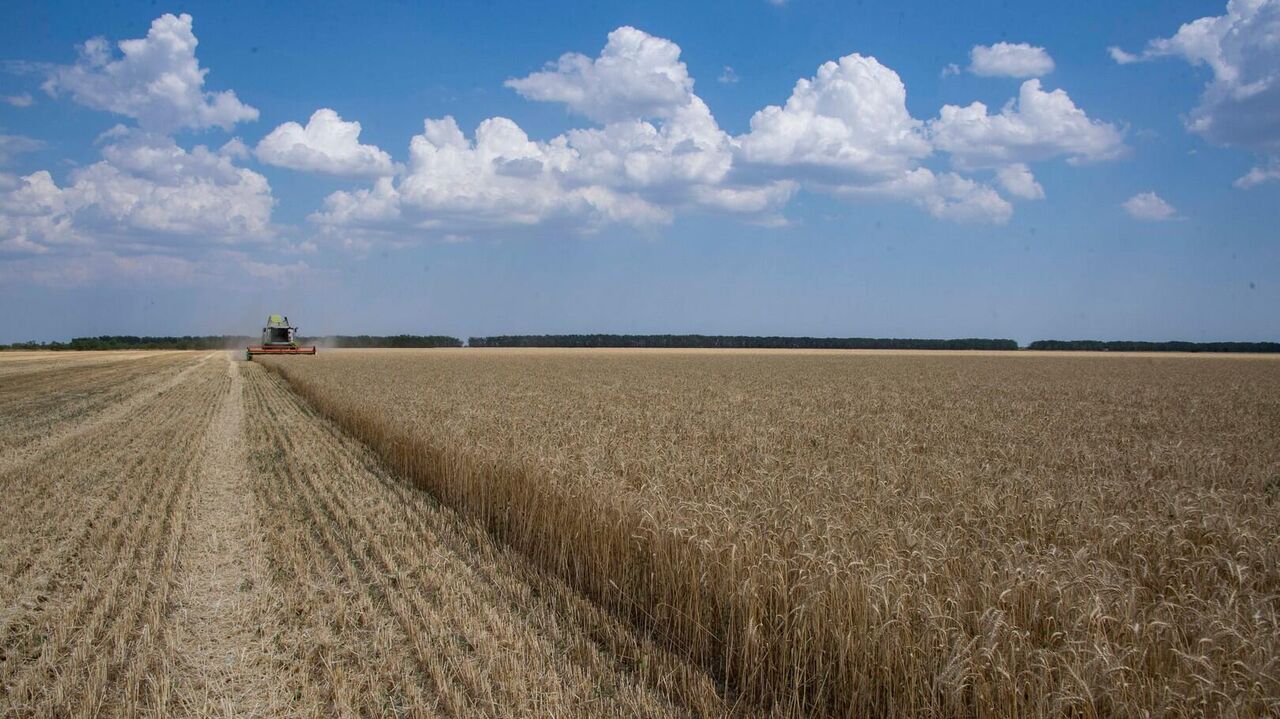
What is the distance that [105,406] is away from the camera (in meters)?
23.1

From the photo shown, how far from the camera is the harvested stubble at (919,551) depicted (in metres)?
3.58

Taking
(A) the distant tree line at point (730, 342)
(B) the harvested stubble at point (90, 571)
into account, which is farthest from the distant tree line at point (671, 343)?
(B) the harvested stubble at point (90, 571)

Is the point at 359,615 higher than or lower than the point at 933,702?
lower

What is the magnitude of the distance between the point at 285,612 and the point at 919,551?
16.5 feet

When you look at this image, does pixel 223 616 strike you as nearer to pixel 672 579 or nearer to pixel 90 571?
pixel 90 571

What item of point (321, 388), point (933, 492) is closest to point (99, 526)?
point (933, 492)

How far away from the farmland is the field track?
0.03 meters

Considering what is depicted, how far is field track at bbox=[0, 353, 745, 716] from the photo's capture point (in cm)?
476

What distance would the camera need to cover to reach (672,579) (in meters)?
5.77

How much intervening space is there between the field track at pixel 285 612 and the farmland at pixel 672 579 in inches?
1.2

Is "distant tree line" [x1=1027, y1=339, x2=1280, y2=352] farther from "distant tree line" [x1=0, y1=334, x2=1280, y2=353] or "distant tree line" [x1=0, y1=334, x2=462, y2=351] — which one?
"distant tree line" [x1=0, y1=334, x2=462, y2=351]

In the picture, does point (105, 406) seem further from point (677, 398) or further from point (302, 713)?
point (302, 713)

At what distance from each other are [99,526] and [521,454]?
4.95 metres

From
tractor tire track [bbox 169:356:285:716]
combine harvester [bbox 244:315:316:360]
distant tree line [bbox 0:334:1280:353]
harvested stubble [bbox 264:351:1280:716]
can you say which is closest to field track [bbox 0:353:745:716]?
tractor tire track [bbox 169:356:285:716]
